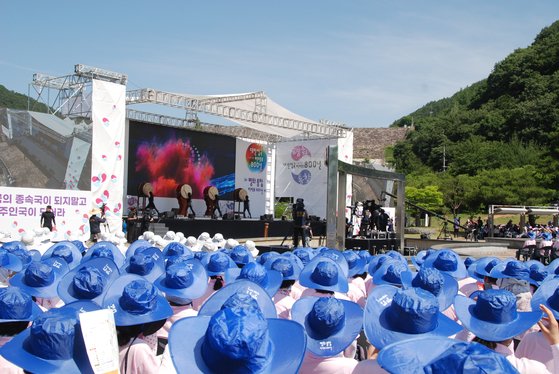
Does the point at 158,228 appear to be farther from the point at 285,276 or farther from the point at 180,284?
the point at 180,284

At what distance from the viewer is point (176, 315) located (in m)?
4.00

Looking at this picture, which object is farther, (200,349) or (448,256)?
(448,256)

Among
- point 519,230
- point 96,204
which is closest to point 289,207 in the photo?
point 519,230

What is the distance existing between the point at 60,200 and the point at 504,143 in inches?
1603

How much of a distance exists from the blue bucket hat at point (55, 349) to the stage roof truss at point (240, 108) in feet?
59.9

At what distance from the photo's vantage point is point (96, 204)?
59.9 ft

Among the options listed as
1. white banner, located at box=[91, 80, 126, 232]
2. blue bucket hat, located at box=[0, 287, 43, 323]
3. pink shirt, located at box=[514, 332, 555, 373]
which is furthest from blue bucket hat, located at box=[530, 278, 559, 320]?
white banner, located at box=[91, 80, 126, 232]

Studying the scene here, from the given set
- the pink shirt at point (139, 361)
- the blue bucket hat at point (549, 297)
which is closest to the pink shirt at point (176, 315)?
the pink shirt at point (139, 361)

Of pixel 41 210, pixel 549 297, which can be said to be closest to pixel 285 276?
pixel 549 297

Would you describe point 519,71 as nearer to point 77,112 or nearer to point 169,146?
point 169,146

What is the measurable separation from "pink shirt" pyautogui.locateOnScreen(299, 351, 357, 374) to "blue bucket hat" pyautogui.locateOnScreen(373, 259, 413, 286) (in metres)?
2.05

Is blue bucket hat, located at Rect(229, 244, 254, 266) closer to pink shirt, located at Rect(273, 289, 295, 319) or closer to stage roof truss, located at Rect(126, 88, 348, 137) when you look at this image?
pink shirt, located at Rect(273, 289, 295, 319)

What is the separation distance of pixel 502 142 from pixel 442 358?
170 feet

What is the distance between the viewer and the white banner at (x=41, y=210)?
54.2ft
